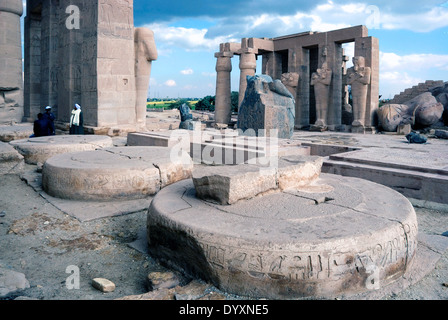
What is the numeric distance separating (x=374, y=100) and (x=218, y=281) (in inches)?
516

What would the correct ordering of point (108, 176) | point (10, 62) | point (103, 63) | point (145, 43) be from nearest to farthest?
point (108, 176), point (103, 63), point (145, 43), point (10, 62)

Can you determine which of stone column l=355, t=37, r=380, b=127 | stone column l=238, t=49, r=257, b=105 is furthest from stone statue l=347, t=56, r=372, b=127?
stone column l=238, t=49, r=257, b=105

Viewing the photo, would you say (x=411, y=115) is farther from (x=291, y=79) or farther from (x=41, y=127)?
(x=41, y=127)

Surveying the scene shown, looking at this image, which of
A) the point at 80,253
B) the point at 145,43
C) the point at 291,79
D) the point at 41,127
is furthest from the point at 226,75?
the point at 80,253

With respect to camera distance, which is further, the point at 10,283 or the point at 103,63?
the point at 103,63

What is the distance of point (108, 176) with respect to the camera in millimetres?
4109

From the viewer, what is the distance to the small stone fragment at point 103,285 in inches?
93.5

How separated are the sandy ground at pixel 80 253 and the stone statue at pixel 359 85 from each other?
977 cm

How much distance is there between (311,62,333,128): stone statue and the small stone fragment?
13021 mm

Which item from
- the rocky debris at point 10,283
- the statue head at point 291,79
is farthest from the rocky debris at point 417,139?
the rocky debris at point 10,283

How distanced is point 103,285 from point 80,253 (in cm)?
75

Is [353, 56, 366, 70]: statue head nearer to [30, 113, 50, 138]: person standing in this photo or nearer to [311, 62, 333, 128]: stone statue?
[311, 62, 333, 128]: stone statue

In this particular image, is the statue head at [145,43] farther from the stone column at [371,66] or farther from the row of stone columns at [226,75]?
the stone column at [371,66]
